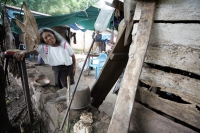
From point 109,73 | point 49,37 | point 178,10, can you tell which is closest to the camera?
point 178,10

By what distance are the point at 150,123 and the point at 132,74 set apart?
1.65 ft

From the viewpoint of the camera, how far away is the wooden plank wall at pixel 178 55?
2.61ft

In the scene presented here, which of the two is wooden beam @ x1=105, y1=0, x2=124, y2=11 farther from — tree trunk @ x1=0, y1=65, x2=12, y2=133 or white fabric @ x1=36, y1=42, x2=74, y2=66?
white fabric @ x1=36, y1=42, x2=74, y2=66

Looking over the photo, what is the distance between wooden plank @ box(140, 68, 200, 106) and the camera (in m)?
0.80

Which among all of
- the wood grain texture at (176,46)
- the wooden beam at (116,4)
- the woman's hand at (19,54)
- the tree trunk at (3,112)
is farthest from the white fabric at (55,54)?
the wood grain texture at (176,46)

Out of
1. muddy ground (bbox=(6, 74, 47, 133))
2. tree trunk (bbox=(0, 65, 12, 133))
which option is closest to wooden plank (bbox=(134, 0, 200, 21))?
tree trunk (bbox=(0, 65, 12, 133))

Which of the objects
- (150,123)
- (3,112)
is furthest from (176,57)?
(3,112)

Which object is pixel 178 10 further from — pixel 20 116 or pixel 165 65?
pixel 20 116

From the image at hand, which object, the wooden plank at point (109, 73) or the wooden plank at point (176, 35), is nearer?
the wooden plank at point (176, 35)

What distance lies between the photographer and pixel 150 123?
42.3 inches

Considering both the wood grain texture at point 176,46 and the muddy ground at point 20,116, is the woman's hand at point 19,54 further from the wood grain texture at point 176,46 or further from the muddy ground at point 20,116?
the wood grain texture at point 176,46

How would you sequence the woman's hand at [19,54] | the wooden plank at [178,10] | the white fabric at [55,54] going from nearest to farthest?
the wooden plank at [178,10] → the woman's hand at [19,54] → the white fabric at [55,54]

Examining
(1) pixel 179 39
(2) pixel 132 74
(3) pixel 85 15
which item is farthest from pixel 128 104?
(3) pixel 85 15

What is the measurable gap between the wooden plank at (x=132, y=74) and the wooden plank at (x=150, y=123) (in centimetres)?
32
